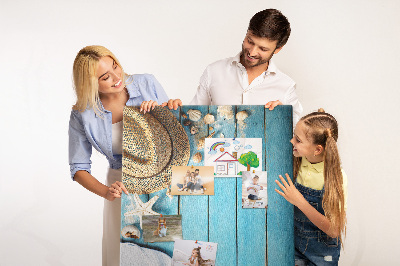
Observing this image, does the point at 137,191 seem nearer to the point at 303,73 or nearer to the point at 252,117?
the point at 252,117

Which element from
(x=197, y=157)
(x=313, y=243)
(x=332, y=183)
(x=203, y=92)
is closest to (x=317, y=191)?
(x=332, y=183)

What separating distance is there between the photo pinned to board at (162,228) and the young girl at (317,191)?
17.2 inches

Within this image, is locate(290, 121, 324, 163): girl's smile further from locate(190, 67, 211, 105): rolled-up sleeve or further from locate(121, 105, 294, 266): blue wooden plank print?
locate(190, 67, 211, 105): rolled-up sleeve

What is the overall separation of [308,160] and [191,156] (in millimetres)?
471

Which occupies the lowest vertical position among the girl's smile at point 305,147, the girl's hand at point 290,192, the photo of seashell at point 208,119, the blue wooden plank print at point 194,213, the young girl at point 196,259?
the young girl at point 196,259

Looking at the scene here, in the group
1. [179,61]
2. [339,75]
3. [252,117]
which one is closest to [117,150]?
[252,117]

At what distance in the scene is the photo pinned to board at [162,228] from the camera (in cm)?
228

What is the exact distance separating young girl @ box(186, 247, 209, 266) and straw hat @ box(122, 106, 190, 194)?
0.94 ft

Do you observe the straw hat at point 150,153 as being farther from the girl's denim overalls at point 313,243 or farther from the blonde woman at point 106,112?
the girl's denim overalls at point 313,243

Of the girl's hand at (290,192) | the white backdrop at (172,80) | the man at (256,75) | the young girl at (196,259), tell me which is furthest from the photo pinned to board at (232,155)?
the white backdrop at (172,80)

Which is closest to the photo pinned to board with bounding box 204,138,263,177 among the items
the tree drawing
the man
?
the tree drawing

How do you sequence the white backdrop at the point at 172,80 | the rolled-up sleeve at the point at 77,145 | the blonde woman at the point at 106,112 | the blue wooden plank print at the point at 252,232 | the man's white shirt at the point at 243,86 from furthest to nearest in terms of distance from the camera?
the white backdrop at the point at 172,80, the man's white shirt at the point at 243,86, the rolled-up sleeve at the point at 77,145, the blonde woman at the point at 106,112, the blue wooden plank print at the point at 252,232
